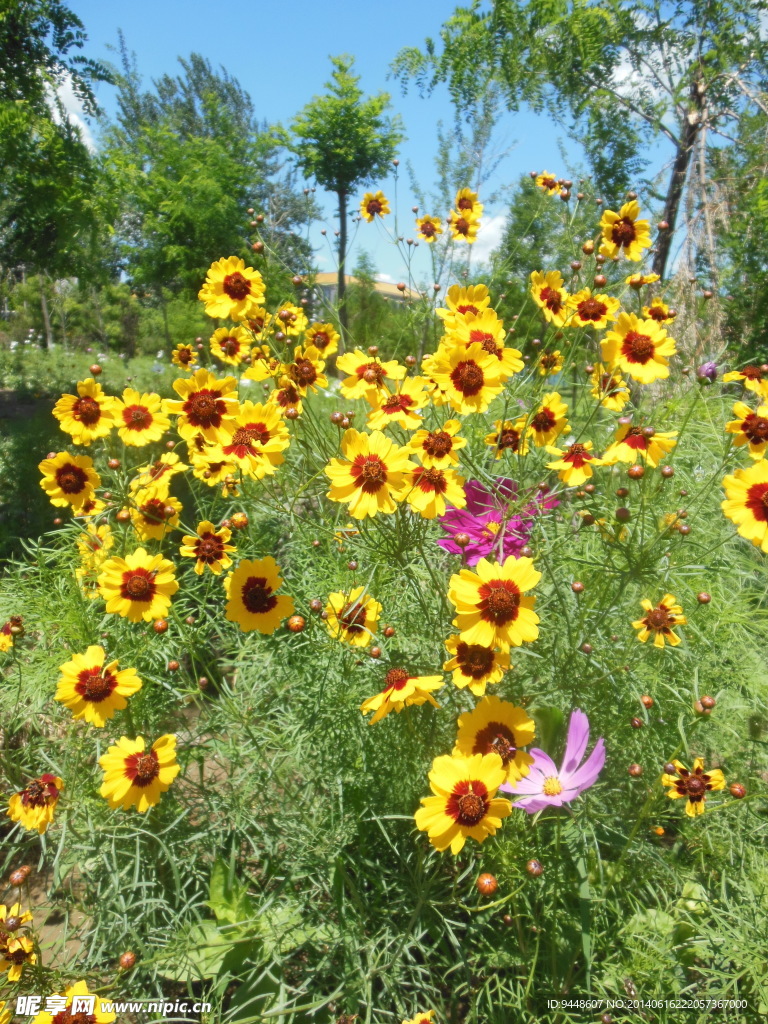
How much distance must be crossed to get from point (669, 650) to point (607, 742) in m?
0.30

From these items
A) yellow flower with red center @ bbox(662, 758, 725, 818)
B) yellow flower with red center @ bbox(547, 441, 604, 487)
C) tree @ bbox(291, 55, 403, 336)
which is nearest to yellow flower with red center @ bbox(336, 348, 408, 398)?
yellow flower with red center @ bbox(547, 441, 604, 487)

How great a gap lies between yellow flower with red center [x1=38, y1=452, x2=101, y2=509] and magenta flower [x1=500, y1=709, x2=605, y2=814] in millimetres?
1348

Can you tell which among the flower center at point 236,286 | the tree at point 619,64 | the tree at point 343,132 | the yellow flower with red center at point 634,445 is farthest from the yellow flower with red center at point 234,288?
the tree at point 343,132

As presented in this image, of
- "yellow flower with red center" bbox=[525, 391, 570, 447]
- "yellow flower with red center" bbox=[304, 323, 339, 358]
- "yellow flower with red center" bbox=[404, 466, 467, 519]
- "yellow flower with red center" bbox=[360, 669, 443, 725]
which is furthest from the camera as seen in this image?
"yellow flower with red center" bbox=[304, 323, 339, 358]

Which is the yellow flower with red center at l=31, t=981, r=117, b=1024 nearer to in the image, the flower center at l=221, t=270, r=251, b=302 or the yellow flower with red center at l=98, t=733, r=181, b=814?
the yellow flower with red center at l=98, t=733, r=181, b=814

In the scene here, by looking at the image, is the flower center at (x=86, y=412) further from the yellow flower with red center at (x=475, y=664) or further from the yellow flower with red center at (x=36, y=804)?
the yellow flower with red center at (x=475, y=664)

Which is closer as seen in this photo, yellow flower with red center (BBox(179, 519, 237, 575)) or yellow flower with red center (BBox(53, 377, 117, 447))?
yellow flower with red center (BBox(179, 519, 237, 575))

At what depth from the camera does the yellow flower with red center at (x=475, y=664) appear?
3.84 ft

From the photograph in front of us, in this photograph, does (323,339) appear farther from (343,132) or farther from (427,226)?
(343,132)

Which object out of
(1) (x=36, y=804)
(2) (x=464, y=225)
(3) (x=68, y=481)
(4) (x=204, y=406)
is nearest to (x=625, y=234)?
(2) (x=464, y=225)

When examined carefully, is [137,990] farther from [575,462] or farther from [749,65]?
[749,65]

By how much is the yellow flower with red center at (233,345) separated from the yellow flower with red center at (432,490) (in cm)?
96

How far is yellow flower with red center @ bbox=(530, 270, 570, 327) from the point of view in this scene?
1.78 meters

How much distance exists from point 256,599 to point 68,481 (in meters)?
0.76
